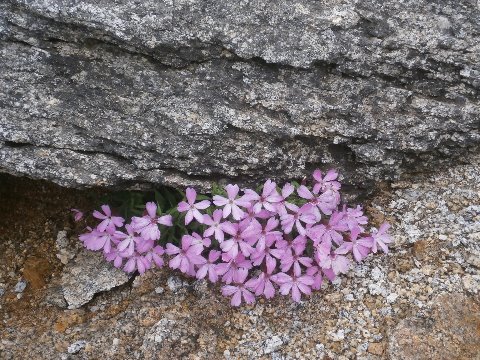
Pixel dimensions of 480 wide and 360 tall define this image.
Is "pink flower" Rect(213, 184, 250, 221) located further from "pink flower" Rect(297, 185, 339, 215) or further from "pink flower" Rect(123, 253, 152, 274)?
"pink flower" Rect(123, 253, 152, 274)

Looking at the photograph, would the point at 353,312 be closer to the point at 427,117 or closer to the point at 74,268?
the point at 427,117

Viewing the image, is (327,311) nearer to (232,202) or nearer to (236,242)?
(236,242)

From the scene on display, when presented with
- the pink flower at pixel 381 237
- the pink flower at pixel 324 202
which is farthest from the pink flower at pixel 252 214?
the pink flower at pixel 381 237


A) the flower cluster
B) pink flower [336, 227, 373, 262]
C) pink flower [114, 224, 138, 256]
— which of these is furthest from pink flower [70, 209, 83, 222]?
pink flower [336, 227, 373, 262]

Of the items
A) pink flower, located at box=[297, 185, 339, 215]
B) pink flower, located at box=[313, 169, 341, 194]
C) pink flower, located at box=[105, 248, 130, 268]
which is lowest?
pink flower, located at box=[105, 248, 130, 268]

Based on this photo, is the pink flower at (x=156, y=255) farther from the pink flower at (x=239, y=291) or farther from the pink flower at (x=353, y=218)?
the pink flower at (x=353, y=218)
